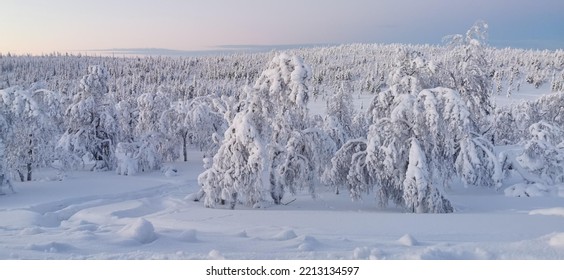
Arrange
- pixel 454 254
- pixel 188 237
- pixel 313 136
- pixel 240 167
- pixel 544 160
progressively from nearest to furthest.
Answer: pixel 454 254, pixel 188 237, pixel 240 167, pixel 313 136, pixel 544 160

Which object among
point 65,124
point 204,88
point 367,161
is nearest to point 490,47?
point 367,161

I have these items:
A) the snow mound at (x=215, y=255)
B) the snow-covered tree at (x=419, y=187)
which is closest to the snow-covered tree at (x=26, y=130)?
the snow-covered tree at (x=419, y=187)

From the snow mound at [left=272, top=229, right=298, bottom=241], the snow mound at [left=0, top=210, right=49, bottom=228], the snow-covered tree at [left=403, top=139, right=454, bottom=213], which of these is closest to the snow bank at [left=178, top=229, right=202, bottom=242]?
the snow mound at [left=272, top=229, right=298, bottom=241]

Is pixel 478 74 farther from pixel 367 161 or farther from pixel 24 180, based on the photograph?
pixel 24 180

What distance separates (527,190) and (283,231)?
1448 centimetres

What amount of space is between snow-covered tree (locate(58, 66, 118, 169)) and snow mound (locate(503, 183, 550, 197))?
23.8m

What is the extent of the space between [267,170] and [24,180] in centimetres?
1455

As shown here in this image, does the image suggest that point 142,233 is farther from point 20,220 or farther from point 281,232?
point 20,220

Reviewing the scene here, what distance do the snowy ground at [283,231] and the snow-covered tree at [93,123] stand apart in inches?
457

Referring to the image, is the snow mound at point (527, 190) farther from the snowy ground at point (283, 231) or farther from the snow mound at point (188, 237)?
the snow mound at point (188, 237)

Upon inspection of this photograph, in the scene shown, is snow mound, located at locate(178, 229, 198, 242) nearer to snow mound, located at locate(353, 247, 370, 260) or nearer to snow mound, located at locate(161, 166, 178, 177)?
snow mound, located at locate(353, 247, 370, 260)

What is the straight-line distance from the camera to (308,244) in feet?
26.3

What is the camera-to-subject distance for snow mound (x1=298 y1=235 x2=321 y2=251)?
783 cm

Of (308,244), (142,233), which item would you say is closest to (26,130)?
(142,233)
